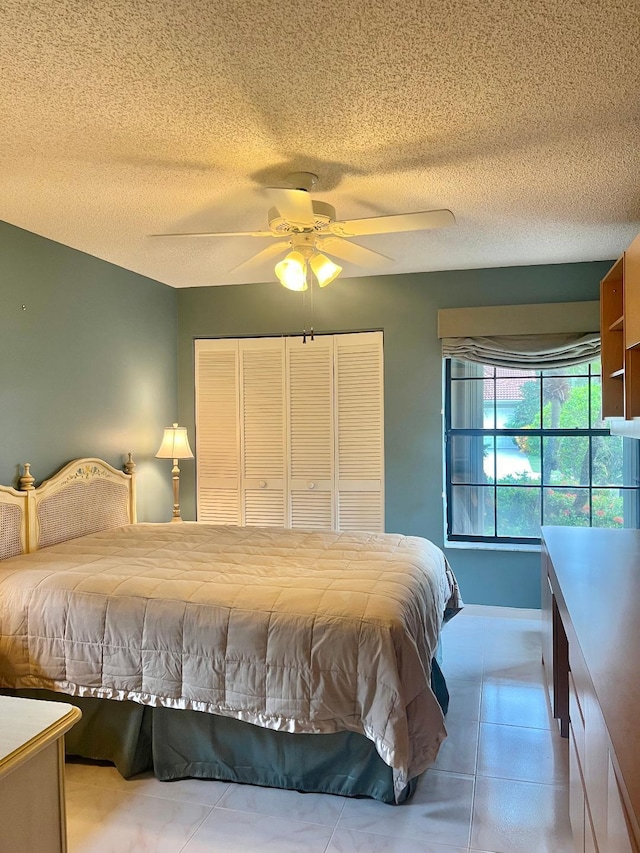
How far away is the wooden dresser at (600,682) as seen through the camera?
1.19 metres

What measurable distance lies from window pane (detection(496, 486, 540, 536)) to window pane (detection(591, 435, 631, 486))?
42 centimetres

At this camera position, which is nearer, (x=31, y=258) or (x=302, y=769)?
(x=302, y=769)

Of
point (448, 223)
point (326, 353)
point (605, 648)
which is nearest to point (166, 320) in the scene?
point (326, 353)

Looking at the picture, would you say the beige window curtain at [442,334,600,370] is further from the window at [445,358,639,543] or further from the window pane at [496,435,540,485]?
the window pane at [496,435,540,485]

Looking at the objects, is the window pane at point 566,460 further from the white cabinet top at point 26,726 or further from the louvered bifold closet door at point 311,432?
the white cabinet top at point 26,726

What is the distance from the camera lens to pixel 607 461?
14.3ft

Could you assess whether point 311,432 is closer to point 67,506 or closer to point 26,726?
point 67,506

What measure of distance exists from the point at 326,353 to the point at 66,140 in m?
2.70

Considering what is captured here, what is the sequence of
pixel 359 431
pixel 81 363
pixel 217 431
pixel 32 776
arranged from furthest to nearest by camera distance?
pixel 217 431
pixel 359 431
pixel 81 363
pixel 32 776

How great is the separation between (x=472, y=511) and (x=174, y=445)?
226 cm

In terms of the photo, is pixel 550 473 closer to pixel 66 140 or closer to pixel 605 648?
pixel 605 648

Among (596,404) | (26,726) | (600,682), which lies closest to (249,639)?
(26,726)

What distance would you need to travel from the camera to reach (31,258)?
3590 millimetres

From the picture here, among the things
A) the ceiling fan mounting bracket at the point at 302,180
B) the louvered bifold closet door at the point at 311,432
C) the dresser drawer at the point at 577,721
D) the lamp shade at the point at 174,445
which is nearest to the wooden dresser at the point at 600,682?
the dresser drawer at the point at 577,721
